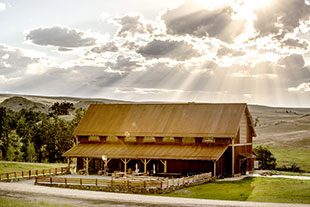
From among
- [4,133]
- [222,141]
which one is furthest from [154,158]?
[4,133]

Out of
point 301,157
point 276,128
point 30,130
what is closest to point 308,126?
point 276,128

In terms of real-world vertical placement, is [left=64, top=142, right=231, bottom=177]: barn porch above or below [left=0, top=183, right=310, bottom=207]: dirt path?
above

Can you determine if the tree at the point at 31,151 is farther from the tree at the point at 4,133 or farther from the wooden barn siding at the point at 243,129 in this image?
the wooden barn siding at the point at 243,129

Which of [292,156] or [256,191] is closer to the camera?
[256,191]

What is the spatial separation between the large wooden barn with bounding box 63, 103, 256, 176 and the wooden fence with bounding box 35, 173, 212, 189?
4094 mm

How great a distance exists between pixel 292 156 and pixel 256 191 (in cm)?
4512

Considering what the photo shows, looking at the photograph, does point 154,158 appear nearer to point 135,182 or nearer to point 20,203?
point 135,182

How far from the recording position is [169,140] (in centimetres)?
5441

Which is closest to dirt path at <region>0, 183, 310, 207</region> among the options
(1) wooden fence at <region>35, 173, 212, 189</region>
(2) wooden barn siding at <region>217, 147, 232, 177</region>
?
(1) wooden fence at <region>35, 173, 212, 189</region>

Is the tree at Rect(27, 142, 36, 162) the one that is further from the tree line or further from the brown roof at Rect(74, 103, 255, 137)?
the brown roof at Rect(74, 103, 255, 137)

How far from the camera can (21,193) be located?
124ft

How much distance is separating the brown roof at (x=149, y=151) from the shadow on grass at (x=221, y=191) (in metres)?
4.21

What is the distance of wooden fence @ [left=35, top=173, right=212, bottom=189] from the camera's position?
41.4m

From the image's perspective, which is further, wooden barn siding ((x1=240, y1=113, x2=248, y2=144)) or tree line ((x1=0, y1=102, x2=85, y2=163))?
tree line ((x1=0, y1=102, x2=85, y2=163))
